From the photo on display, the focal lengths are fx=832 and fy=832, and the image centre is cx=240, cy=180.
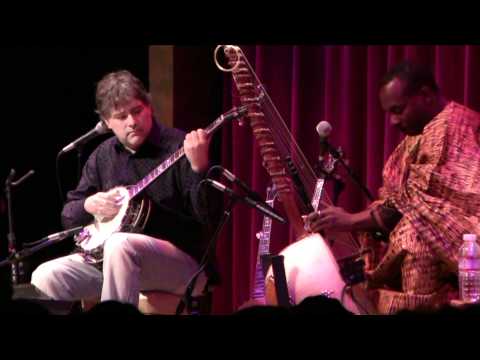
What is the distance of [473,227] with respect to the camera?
11.3 ft

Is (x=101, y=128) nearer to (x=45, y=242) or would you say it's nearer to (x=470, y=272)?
(x=45, y=242)

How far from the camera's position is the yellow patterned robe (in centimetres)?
348

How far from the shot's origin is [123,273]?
3.72m

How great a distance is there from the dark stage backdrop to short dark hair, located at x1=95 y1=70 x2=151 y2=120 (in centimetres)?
91

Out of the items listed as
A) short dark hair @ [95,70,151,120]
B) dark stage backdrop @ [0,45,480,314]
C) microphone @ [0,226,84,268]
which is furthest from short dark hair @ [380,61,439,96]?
microphone @ [0,226,84,268]

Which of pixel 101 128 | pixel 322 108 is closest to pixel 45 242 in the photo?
pixel 101 128

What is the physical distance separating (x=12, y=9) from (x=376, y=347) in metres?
1.77

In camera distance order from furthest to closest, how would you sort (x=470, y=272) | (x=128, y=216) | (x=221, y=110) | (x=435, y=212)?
(x=221, y=110)
(x=128, y=216)
(x=435, y=212)
(x=470, y=272)

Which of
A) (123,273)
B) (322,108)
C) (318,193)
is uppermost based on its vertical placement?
(322,108)

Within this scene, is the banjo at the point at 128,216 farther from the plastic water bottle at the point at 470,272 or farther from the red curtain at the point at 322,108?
the plastic water bottle at the point at 470,272

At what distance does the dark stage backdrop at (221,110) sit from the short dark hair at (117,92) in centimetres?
91

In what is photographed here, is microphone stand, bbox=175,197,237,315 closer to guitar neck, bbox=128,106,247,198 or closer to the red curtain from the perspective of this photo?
guitar neck, bbox=128,106,247,198

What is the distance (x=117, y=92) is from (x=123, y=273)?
1.00 meters

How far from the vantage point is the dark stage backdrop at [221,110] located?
4.68 metres
